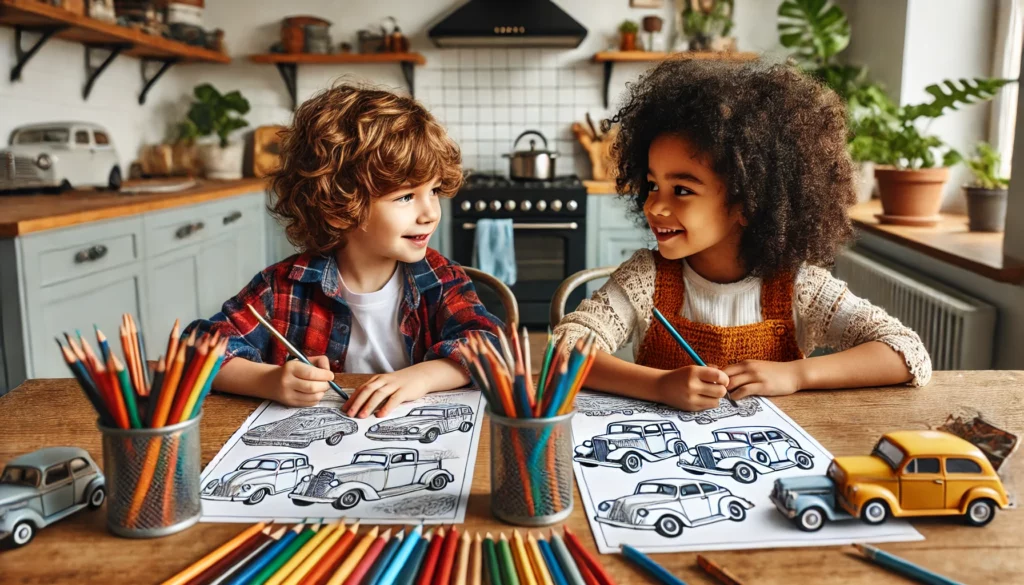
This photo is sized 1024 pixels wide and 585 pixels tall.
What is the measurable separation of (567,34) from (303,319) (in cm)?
299

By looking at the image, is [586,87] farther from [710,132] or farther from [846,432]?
[846,432]

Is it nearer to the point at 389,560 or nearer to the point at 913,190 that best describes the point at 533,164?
the point at 913,190

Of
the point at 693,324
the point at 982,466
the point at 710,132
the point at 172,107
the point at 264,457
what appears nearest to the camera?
the point at 982,466

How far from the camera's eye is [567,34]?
397cm

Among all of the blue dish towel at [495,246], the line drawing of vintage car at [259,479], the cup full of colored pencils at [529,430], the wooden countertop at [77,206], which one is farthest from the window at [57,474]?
the blue dish towel at [495,246]

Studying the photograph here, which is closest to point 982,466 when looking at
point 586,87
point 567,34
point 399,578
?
point 399,578

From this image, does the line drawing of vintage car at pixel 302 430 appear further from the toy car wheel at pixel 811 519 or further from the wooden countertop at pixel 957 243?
the wooden countertop at pixel 957 243

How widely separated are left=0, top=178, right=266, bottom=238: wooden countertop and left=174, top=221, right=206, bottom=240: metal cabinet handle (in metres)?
0.09

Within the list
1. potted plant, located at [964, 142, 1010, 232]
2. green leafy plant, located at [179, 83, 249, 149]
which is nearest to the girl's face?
potted plant, located at [964, 142, 1010, 232]

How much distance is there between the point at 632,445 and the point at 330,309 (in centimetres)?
68

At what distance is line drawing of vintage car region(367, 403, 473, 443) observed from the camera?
909 mm

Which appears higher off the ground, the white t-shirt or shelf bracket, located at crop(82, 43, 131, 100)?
shelf bracket, located at crop(82, 43, 131, 100)

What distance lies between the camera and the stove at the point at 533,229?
3.89m

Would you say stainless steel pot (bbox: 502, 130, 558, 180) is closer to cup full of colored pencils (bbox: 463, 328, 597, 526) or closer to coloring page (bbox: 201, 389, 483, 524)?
coloring page (bbox: 201, 389, 483, 524)
